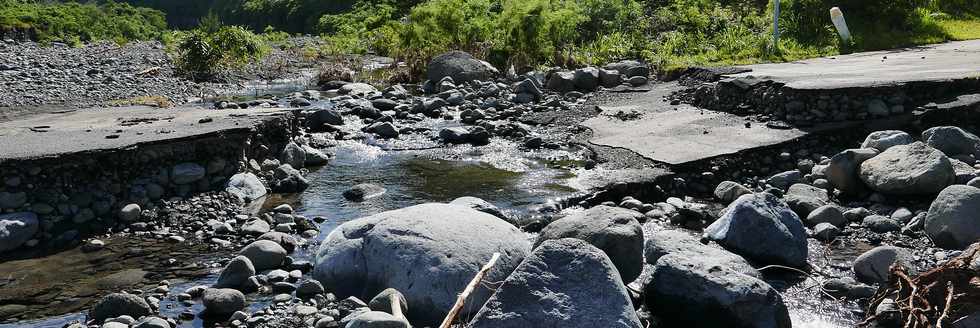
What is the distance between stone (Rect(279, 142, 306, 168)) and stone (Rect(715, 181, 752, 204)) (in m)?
5.34

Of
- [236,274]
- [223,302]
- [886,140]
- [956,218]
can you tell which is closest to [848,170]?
[886,140]

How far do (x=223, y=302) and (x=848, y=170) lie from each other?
6432 millimetres

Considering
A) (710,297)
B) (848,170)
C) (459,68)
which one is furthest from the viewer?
(459,68)

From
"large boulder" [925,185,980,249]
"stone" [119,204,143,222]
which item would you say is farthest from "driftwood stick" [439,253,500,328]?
"stone" [119,204,143,222]

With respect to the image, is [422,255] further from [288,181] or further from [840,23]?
[840,23]

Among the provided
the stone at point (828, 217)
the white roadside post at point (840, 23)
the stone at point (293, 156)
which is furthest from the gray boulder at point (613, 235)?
the white roadside post at point (840, 23)

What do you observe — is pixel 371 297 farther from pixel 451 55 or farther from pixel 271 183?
pixel 451 55

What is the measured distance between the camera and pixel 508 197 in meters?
Result: 9.61

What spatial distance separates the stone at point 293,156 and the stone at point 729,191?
5.34m

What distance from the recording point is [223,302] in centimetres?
626

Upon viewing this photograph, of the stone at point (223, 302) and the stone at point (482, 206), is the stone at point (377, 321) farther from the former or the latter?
the stone at point (482, 206)

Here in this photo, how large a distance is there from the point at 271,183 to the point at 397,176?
1564mm

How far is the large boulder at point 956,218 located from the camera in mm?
7094

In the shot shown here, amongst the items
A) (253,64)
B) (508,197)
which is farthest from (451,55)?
(508,197)
